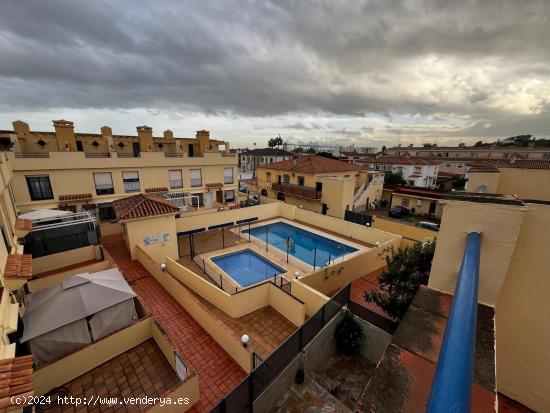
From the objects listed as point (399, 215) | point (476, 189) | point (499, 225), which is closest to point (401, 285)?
point (476, 189)

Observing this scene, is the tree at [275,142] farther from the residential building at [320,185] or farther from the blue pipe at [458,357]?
the blue pipe at [458,357]

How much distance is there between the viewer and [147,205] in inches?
549

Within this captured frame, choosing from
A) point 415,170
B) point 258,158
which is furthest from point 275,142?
point 415,170

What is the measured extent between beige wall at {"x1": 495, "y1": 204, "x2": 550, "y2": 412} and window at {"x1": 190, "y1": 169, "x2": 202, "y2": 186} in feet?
75.8

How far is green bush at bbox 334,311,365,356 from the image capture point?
919 centimetres

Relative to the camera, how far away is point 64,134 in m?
20.2

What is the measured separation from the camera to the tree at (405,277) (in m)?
Answer: 7.43

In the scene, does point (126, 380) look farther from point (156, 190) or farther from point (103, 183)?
point (156, 190)

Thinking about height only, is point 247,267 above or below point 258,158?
below

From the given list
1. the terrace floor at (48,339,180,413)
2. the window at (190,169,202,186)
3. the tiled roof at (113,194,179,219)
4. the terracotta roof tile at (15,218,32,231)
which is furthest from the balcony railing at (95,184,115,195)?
the terrace floor at (48,339,180,413)

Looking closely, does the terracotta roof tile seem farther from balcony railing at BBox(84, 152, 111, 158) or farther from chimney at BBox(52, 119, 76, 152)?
chimney at BBox(52, 119, 76, 152)

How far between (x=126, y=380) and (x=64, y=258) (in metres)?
8.77

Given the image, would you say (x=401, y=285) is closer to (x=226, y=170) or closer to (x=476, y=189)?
(x=476, y=189)

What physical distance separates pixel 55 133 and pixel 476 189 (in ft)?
96.5
